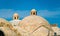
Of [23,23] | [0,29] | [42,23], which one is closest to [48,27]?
[42,23]

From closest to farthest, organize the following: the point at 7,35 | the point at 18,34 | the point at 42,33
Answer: the point at 7,35, the point at 18,34, the point at 42,33

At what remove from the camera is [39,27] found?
109 ft

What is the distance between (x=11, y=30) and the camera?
21.7 m

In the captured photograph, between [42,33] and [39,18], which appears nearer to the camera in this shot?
[42,33]

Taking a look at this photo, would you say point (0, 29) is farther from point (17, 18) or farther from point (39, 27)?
point (17, 18)

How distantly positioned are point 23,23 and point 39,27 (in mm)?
2699

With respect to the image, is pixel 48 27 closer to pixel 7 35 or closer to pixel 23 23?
pixel 23 23

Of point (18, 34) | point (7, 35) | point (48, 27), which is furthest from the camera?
point (48, 27)

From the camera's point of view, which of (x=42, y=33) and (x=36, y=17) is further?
(x=36, y=17)

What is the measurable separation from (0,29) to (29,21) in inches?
548

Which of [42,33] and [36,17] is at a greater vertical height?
[36,17]

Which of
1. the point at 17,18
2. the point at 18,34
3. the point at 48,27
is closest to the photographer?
the point at 18,34

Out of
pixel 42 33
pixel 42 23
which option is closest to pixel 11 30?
pixel 42 33

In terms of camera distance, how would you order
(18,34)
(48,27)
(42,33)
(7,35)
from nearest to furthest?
1. (7,35)
2. (18,34)
3. (42,33)
4. (48,27)
